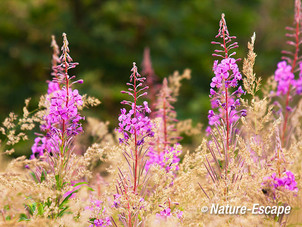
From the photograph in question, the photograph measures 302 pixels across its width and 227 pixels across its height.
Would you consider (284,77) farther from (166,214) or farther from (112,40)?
(112,40)

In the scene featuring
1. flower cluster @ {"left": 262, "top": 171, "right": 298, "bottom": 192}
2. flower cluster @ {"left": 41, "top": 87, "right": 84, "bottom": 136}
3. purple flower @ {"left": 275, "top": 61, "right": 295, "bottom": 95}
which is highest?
purple flower @ {"left": 275, "top": 61, "right": 295, "bottom": 95}

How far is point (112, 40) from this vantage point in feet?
33.9

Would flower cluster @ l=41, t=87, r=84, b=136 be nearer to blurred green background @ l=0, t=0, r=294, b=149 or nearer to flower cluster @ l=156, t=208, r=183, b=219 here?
flower cluster @ l=156, t=208, r=183, b=219

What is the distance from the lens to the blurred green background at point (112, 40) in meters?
10.1

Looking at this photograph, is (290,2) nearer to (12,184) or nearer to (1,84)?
(1,84)

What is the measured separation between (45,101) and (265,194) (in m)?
1.37

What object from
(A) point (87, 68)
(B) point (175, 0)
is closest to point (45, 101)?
(A) point (87, 68)

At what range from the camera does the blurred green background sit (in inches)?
400

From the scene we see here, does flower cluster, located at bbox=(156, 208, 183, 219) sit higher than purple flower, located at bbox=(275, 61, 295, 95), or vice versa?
purple flower, located at bbox=(275, 61, 295, 95)

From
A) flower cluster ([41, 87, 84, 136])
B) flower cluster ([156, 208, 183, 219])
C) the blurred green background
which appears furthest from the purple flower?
the blurred green background

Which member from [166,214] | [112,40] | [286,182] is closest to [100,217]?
[166,214]

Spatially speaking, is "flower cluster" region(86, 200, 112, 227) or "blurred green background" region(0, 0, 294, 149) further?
"blurred green background" region(0, 0, 294, 149)

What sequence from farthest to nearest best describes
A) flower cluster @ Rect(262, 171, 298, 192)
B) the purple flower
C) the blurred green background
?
the blurred green background → the purple flower → flower cluster @ Rect(262, 171, 298, 192)

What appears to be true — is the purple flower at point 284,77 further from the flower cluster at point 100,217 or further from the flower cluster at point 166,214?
the flower cluster at point 100,217
